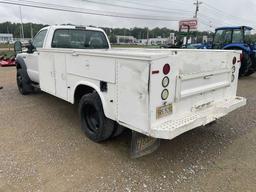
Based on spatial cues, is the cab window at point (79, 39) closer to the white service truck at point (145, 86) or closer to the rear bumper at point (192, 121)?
the white service truck at point (145, 86)

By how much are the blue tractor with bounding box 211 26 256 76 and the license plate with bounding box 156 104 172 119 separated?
9.41 m

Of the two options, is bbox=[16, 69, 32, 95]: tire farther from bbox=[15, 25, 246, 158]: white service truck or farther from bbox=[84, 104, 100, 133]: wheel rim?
bbox=[84, 104, 100, 133]: wheel rim

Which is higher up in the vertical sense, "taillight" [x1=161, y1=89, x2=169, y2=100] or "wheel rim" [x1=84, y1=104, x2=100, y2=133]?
"taillight" [x1=161, y1=89, x2=169, y2=100]

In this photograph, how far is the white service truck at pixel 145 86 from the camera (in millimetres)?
2633

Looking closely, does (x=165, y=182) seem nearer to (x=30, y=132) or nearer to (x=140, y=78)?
(x=140, y=78)

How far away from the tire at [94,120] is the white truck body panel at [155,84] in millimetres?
244

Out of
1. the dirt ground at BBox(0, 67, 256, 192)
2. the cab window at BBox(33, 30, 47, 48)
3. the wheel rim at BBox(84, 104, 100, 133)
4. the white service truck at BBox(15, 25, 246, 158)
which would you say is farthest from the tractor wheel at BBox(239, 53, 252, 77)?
the wheel rim at BBox(84, 104, 100, 133)

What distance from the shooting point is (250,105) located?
619 cm

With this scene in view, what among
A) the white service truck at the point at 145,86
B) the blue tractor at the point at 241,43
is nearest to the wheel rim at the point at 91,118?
the white service truck at the point at 145,86

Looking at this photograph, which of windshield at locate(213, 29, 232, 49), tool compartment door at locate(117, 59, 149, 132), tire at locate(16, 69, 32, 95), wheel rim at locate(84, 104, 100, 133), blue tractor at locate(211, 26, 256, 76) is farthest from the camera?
windshield at locate(213, 29, 232, 49)

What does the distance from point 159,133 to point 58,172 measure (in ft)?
4.79

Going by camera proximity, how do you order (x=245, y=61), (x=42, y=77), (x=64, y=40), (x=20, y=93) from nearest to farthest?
(x=42, y=77) → (x=64, y=40) → (x=20, y=93) → (x=245, y=61)

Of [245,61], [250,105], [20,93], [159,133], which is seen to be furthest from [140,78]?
[245,61]

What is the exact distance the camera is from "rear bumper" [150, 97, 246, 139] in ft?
8.57
